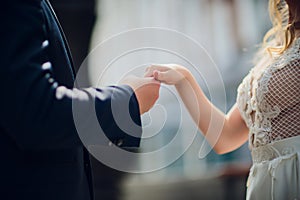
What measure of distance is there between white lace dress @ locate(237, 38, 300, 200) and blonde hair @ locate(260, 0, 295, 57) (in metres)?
0.06

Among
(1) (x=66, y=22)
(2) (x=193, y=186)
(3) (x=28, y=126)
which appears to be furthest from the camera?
(2) (x=193, y=186)

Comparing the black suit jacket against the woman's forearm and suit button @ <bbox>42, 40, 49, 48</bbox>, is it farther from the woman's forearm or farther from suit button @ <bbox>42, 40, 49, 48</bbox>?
the woman's forearm

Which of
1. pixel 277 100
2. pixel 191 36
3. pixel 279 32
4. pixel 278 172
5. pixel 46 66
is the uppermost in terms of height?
pixel 46 66

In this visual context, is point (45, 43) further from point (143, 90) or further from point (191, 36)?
point (191, 36)

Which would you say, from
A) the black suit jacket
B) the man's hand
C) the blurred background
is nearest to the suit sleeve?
the black suit jacket

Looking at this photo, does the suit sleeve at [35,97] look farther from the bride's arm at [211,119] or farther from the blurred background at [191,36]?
the blurred background at [191,36]

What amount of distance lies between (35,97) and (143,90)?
306mm

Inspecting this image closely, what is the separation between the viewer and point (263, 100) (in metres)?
1.84

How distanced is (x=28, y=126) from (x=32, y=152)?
0.10 metres

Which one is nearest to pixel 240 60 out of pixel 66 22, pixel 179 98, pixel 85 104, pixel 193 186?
pixel 193 186

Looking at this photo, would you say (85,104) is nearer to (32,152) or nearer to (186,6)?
(32,152)

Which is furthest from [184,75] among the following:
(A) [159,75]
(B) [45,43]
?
(B) [45,43]

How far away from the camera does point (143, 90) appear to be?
4.61 ft

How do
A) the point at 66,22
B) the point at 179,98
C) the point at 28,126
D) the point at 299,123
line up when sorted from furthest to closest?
the point at 66,22, the point at 179,98, the point at 299,123, the point at 28,126
